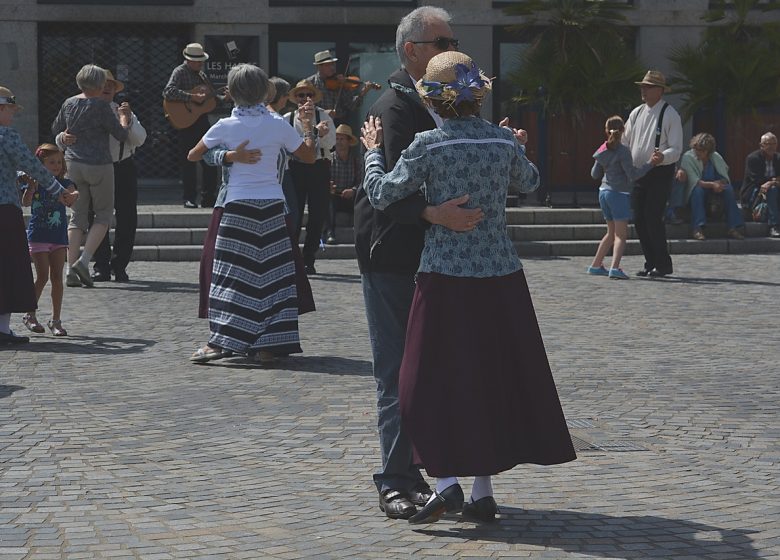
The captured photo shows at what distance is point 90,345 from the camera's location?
10625 millimetres

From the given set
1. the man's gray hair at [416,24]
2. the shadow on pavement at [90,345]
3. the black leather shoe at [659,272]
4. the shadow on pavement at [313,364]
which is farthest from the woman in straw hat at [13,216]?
the black leather shoe at [659,272]

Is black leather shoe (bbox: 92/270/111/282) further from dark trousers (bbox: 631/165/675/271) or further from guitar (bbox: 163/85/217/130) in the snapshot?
dark trousers (bbox: 631/165/675/271)

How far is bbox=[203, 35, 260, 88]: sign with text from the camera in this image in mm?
22453

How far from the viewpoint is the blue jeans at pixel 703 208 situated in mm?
19047

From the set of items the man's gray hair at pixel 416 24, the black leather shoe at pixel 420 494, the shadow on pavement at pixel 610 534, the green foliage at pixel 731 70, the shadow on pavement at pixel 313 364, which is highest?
the green foliage at pixel 731 70

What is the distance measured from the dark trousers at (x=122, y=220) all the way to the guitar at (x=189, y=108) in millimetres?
4289

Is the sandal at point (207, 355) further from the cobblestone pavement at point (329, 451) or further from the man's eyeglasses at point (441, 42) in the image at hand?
the man's eyeglasses at point (441, 42)

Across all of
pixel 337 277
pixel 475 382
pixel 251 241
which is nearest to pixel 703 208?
pixel 337 277

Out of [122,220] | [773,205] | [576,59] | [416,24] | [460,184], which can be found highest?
[576,59]

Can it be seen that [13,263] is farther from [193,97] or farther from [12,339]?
[193,97]

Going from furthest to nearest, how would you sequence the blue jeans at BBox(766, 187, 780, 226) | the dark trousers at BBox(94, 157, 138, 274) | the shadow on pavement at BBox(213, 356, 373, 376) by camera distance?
the blue jeans at BBox(766, 187, 780, 226) < the dark trousers at BBox(94, 157, 138, 274) < the shadow on pavement at BBox(213, 356, 373, 376)

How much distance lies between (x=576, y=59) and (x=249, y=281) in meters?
11.9

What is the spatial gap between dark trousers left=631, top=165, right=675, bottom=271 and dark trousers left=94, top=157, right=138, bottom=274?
512 centimetres

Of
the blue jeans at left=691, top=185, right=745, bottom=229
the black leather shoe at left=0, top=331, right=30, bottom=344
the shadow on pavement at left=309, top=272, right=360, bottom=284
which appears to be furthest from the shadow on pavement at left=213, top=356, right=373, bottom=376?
the blue jeans at left=691, top=185, right=745, bottom=229
